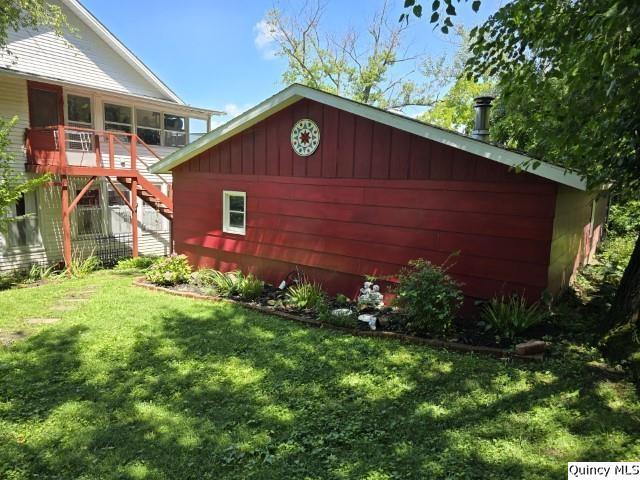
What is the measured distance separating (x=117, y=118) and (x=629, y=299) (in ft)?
47.1

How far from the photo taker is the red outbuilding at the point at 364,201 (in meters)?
5.92

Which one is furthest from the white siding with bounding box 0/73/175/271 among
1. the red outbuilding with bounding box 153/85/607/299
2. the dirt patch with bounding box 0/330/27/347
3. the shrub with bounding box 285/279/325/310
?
the shrub with bounding box 285/279/325/310

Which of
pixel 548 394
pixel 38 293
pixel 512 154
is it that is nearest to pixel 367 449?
pixel 548 394

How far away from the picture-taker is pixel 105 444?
3.56 m

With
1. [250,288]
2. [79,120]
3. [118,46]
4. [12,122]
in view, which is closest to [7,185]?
[12,122]

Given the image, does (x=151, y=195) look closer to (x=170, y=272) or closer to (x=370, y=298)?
(x=170, y=272)

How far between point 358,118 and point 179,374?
503 cm

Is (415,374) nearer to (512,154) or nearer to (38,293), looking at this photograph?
(512,154)

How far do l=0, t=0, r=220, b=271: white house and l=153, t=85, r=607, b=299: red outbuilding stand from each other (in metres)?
3.17

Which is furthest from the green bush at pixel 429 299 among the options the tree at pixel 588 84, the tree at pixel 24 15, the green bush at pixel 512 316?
the tree at pixel 24 15

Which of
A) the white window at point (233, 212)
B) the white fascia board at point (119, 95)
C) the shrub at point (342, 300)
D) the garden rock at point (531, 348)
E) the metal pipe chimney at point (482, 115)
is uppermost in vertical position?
the white fascia board at point (119, 95)

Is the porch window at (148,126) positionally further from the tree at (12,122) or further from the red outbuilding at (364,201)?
the red outbuilding at (364,201)

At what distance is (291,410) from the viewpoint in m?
3.99

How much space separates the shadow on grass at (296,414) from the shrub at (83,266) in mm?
6197
